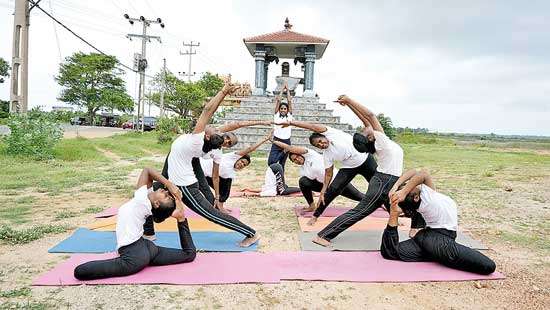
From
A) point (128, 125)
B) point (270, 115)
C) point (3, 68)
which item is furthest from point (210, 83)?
point (270, 115)

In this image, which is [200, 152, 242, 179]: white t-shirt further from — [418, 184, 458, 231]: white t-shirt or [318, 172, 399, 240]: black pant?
[418, 184, 458, 231]: white t-shirt

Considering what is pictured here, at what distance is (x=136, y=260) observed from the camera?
3584 millimetres

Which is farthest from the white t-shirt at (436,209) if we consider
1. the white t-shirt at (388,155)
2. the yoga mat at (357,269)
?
the white t-shirt at (388,155)

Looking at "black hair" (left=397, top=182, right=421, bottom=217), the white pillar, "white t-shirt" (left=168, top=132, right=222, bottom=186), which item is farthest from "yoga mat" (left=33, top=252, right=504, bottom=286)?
the white pillar

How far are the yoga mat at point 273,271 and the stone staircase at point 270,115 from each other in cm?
1171

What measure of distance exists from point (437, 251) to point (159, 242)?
114 inches

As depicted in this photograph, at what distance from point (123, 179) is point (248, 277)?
20.8 ft

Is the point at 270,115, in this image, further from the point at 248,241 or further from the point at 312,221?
the point at 248,241

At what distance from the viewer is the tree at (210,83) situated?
38.2m

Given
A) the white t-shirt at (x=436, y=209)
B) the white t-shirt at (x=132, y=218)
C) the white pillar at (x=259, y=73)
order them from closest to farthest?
1. the white t-shirt at (x=132, y=218)
2. the white t-shirt at (x=436, y=209)
3. the white pillar at (x=259, y=73)

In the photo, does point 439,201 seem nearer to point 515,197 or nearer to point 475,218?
point 475,218

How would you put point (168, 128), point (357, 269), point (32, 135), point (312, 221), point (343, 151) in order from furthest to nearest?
point (168, 128) < point (32, 135) < point (312, 221) < point (343, 151) < point (357, 269)

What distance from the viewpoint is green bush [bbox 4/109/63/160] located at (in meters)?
11.4

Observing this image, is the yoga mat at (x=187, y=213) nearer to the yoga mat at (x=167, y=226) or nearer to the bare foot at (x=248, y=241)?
the yoga mat at (x=167, y=226)
